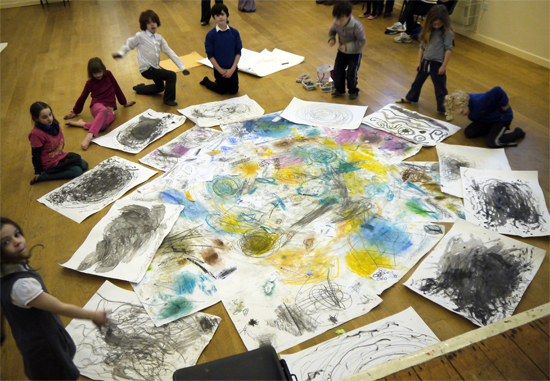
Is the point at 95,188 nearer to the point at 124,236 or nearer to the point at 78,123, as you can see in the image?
the point at 124,236

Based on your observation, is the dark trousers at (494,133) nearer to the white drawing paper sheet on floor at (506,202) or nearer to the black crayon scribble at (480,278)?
the white drawing paper sheet on floor at (506,202)

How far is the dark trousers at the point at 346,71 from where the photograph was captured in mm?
3641

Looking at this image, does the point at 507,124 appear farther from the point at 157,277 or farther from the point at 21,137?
the point at 21,137

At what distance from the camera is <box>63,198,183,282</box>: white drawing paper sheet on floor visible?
2184mm

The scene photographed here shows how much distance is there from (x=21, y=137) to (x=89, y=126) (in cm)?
67

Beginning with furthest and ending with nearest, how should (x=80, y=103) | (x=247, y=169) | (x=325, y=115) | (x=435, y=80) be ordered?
(x=80, y=103) → (x=325, y=115) → (x=435, y=80) → (x=247, y=169)

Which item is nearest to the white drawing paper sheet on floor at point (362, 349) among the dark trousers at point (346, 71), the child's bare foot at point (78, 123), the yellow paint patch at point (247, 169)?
the yellow paint patch at point (247, 169)

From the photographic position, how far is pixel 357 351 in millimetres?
1752

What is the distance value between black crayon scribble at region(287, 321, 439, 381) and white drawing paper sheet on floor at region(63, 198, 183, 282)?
3.61ft

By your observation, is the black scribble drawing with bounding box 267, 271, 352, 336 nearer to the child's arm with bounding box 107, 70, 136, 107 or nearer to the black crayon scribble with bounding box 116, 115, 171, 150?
the black crayon scribble with bounding box 116, 115, 171, 150

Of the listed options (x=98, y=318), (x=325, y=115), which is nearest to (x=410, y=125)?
(x=325, y=115)

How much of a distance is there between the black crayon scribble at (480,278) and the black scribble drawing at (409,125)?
1.21 meters

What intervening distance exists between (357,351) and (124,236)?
1603 millimetres

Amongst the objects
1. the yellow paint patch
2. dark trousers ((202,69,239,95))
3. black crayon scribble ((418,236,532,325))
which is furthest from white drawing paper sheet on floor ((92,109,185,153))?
black crayon scribble ((418,236,532,325))
